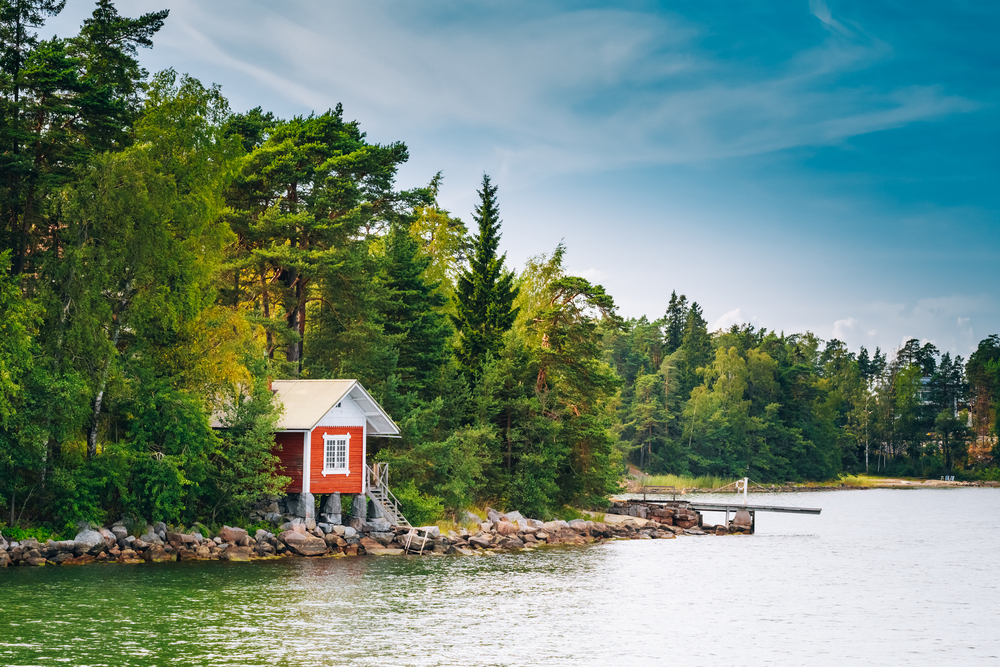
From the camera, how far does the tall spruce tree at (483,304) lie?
4981 centimetres

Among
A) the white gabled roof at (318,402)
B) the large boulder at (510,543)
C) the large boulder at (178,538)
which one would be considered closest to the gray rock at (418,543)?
the large boulder at (510,543)

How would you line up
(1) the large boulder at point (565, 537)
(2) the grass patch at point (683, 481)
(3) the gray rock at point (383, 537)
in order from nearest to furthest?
(3) the gray rock at point (383, 537) < (1) the large boulder at point (565, 537) < (2) the grass patch at point (683, 481)

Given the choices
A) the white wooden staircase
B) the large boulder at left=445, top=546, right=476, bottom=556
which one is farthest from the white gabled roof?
the large boulder at left=445, top=546, right=476, bottom=556

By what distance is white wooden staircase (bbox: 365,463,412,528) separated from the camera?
39.7 metres

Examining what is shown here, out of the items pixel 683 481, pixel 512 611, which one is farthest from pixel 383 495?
pixel 683 481

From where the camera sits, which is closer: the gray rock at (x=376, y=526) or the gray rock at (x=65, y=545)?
the gray rock at (x=65, y=545)

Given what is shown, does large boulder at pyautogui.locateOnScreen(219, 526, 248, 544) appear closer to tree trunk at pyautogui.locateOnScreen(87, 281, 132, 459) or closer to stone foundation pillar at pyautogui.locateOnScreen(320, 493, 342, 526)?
stone foundation pillar at pyautogui.locateOnScreen(320, 493, 342, 526)

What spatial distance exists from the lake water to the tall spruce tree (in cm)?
1251

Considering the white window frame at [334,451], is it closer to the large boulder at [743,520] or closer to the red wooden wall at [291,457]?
the red wooden wall at [291,457]

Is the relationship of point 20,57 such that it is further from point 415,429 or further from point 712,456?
point 712,456

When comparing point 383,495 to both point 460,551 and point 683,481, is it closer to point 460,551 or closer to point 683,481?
point 460,551

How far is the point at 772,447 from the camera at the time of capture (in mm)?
114500

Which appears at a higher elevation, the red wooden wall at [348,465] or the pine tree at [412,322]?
the pine tree at [412,322]

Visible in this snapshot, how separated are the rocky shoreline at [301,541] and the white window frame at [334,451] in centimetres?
214
